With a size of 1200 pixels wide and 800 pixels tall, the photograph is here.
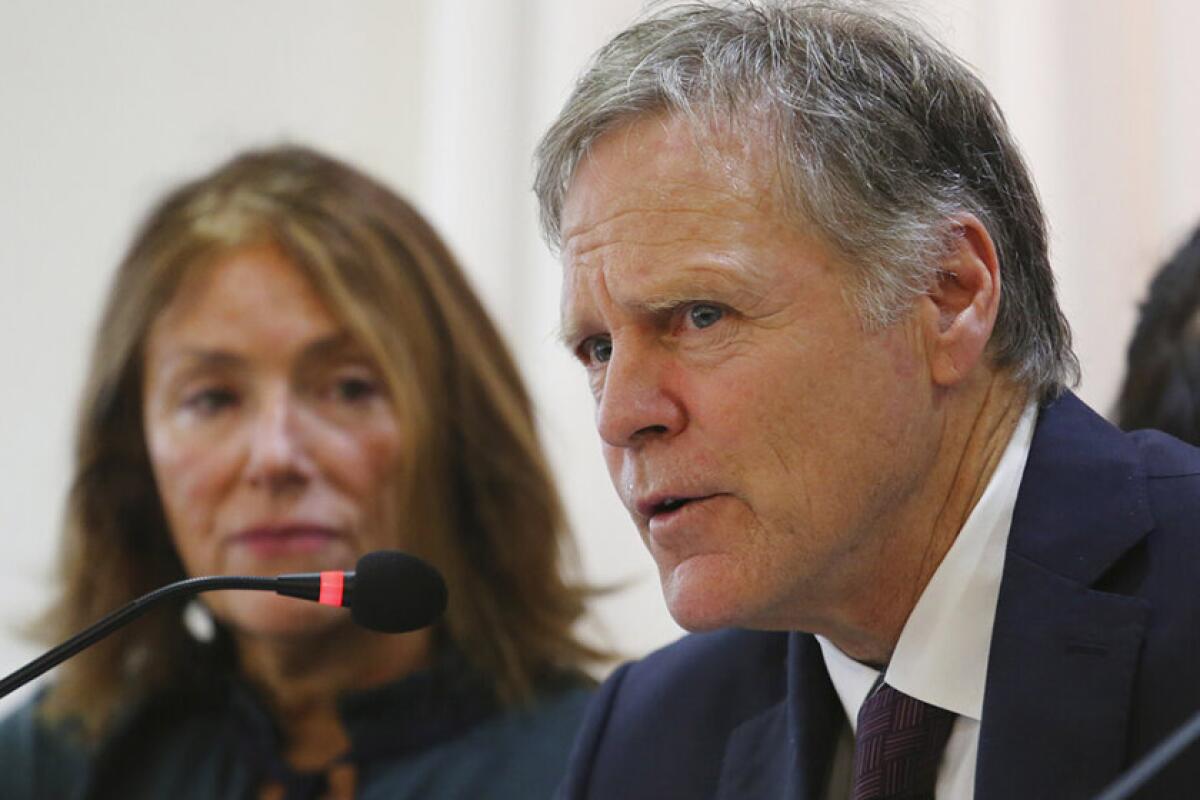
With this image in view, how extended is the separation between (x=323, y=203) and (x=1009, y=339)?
5.08 feet

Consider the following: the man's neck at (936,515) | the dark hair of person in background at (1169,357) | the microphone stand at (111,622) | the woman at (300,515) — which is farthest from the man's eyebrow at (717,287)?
the woman at (300,515)

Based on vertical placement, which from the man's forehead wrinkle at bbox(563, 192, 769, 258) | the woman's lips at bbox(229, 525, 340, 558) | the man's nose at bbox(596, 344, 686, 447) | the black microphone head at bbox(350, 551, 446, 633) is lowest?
the woman's lips at bbox(229, 525, 340, 558)

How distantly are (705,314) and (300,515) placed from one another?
1.24 meters

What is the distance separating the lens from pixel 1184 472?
1.83 metres

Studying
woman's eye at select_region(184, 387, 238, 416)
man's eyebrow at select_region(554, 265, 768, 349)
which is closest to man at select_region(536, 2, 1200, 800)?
man's eyebrow at select_region(554, 265, 768, 349)

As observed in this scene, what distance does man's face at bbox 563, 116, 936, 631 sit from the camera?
179 centimetres

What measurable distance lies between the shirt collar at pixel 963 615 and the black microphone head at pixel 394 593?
51cm

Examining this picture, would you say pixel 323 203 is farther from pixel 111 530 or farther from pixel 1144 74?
pixel 1144 74

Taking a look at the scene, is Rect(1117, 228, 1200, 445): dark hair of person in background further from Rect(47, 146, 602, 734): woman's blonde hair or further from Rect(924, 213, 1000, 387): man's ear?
Rect(47, 146, 602, 734): woman's blonde hair

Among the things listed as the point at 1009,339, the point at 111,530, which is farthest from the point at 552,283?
the point at 1009,339

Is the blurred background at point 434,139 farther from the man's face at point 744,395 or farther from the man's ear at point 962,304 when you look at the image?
the man's face at point 744,395

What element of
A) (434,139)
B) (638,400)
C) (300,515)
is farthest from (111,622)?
(434,139)

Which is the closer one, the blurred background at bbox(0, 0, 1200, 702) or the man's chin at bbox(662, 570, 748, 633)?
the man's chin at bbox(662, 570, 748, 633)

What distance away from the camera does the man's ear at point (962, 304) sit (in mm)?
1843
